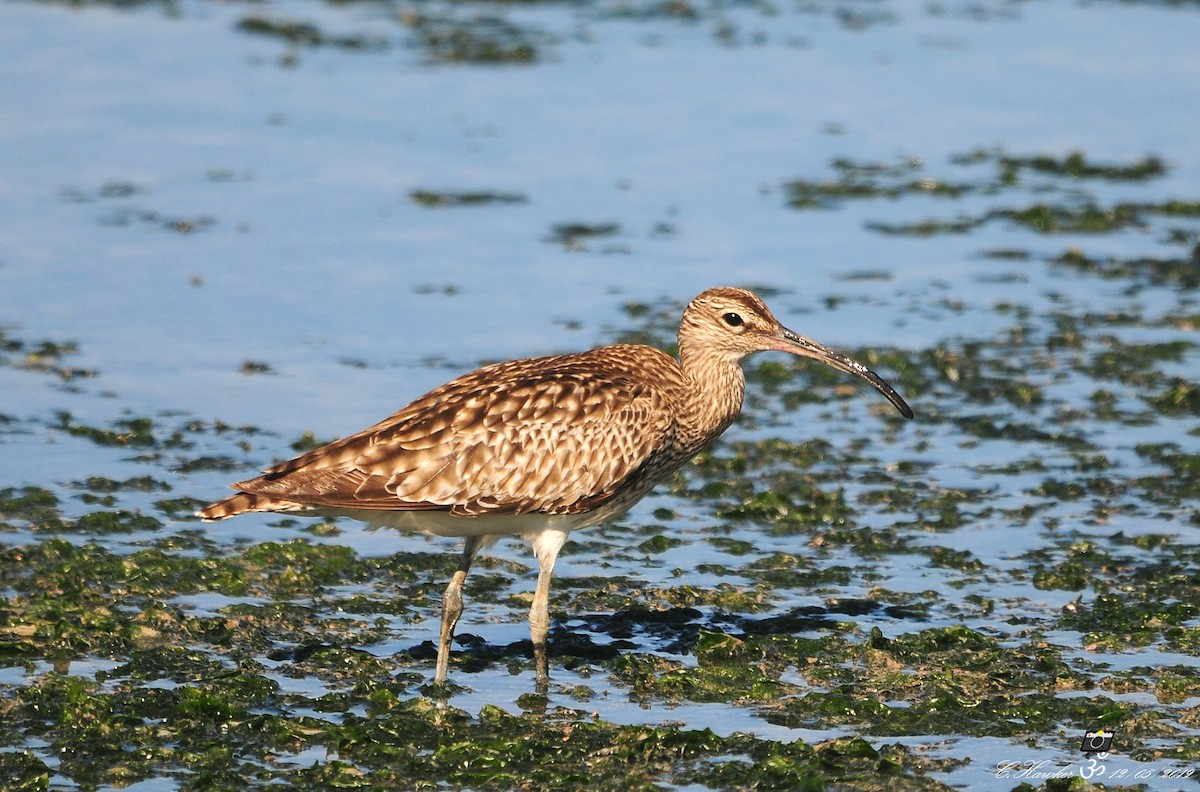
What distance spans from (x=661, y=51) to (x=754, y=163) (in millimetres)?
4032

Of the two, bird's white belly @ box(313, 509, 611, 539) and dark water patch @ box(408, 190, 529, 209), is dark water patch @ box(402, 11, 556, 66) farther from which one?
bird's white belly @ box(313, 509, 611, 539)

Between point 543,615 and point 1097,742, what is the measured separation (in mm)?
2502

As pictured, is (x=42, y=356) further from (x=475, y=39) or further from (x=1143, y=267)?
(x=475, y=39)

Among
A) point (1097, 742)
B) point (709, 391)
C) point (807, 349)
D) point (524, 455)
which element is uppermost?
point (807, 349)

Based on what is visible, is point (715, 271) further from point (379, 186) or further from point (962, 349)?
point (379, 186)

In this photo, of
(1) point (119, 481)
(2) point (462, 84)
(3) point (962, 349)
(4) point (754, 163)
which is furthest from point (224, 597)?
(2) point (462, 84)

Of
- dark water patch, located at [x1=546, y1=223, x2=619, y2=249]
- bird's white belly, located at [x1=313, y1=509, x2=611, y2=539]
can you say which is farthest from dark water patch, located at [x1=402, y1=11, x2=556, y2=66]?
bird's white belly, located at [x1=313, y1=509, x2=611, y2=539]

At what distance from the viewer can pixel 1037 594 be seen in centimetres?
986

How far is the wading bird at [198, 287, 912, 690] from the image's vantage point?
8625 millimetres

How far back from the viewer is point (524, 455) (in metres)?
8.85

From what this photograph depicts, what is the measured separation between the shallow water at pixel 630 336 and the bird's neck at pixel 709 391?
920 mm

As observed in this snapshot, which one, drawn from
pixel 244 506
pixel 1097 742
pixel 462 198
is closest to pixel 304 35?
pixel 462 198

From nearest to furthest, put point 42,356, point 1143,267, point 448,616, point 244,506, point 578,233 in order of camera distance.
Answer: point 244,506, point 448,616, point 42,356, point 1143,267, point 578,233

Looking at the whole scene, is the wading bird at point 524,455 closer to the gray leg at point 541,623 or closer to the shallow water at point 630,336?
the gray leg at point 541,623
